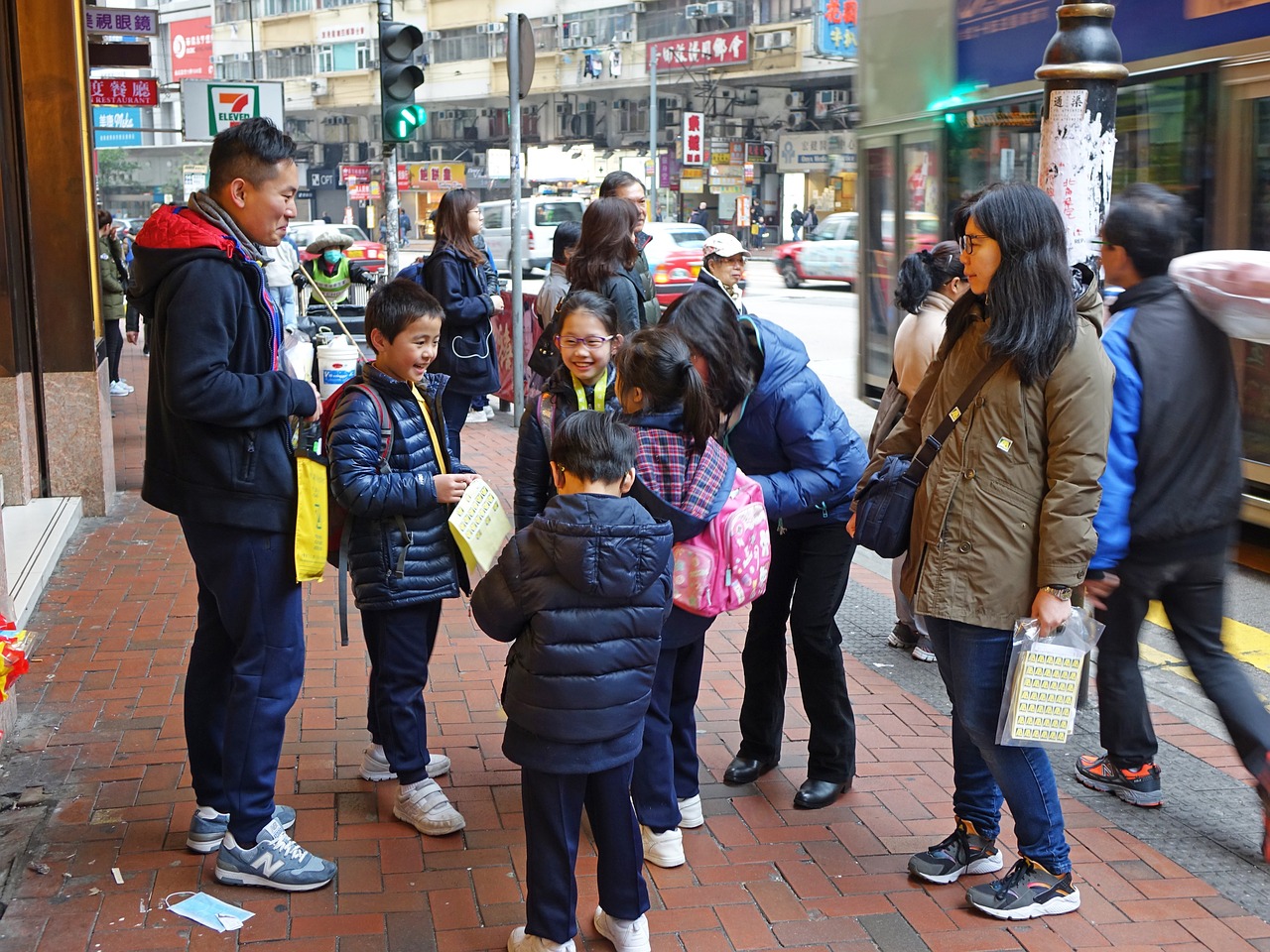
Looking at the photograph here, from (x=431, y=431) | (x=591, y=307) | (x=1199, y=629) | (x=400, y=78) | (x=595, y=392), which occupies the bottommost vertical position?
(x=1199, y=629)

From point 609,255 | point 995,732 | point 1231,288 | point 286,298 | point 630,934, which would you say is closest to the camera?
point 630,934

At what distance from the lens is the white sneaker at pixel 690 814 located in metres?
3.92

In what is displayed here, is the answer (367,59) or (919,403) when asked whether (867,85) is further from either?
(367,59)

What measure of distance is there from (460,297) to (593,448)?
15.1 feet

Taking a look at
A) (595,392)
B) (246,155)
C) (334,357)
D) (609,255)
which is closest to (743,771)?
(595,392)

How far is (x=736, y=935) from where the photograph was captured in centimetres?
334

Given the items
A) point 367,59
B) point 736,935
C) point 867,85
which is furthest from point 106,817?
point 367,59

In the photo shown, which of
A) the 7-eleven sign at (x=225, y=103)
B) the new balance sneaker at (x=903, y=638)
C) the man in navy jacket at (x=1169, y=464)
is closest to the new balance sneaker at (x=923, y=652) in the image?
the new balance sneaker at (x=903, y=638)

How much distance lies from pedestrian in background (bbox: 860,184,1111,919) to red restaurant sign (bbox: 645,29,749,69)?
45127mm

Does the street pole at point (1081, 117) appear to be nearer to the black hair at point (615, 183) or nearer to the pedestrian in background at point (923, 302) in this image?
the pedestrian in background at point (923, 302)

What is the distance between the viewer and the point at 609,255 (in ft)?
19.2

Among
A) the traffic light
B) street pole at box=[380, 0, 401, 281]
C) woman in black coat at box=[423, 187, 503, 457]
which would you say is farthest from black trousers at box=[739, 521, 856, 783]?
street pole at box=[380, 0, 401, 281]

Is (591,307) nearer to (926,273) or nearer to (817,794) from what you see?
(817,794)

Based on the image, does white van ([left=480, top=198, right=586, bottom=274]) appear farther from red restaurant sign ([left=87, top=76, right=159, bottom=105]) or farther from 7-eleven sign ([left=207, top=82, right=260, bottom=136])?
7-eleven sign ([left=207, top=82, right=260, bottom=136])
